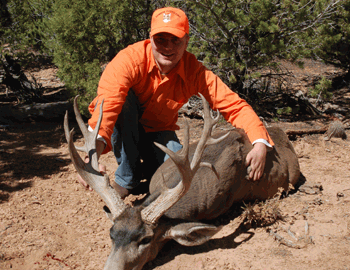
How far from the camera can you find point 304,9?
549 cm

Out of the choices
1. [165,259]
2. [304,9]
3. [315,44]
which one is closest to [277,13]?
[304,9]

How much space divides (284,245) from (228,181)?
828mm

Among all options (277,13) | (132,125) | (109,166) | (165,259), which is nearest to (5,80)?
(109,166)

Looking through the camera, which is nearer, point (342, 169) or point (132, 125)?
point (132, 125)

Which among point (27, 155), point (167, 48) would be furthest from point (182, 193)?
point (27, 155)

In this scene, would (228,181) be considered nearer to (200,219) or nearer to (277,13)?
(200,219)

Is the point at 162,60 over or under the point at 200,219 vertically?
over

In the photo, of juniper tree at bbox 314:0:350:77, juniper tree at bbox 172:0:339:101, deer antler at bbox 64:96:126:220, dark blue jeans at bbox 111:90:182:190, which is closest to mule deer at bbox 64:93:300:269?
deer antler at bbox 64:96:126:220

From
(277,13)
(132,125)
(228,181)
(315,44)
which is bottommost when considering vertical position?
(228,181)

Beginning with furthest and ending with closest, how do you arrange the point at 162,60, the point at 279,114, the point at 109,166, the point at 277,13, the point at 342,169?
the point at 279,114 → the point at 277,13 → the point at 109,166 → the point at 342,169 → the point at 162,60

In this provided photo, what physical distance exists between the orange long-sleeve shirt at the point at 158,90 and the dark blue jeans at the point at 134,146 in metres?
0.16

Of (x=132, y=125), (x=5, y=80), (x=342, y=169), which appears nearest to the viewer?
(x=132, y=125)

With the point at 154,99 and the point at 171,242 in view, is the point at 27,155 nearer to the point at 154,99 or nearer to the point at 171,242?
the point at 154,99

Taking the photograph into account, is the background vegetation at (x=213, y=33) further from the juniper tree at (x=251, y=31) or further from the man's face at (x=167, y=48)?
the man's face at (x=167, y=48)
